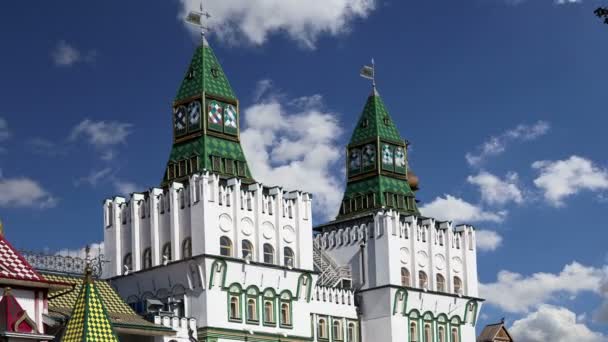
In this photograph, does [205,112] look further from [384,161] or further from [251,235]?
[384,161]

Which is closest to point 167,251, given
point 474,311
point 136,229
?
point 136,229

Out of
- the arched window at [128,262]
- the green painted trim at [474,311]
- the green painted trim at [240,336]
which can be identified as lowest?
the green painted trim at [240,336]

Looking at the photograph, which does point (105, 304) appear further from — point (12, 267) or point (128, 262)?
point (12, 267)

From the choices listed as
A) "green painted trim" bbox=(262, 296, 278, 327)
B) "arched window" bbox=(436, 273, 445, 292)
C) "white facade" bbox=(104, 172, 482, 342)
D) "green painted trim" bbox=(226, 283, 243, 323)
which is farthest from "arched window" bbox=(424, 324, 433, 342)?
"green painted trim" bbox=(226, 283, 243, 323)

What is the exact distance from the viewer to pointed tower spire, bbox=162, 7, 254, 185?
6788cm

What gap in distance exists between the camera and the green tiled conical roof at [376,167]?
7800 cm

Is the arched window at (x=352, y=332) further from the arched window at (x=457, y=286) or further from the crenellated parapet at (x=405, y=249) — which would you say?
the arched window at (x=457, y=286)

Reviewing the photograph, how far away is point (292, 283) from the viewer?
67.9 meters

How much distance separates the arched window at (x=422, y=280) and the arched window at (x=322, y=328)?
21.0 feet

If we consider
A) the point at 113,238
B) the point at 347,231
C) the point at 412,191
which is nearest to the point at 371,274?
the point at 347,231

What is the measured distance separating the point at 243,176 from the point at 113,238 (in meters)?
7.34

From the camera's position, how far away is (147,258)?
67.4 meters

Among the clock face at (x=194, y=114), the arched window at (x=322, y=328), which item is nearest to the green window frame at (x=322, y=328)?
the arched window at (x=322, y=328)

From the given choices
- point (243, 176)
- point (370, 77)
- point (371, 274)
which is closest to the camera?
point (243, 176)
